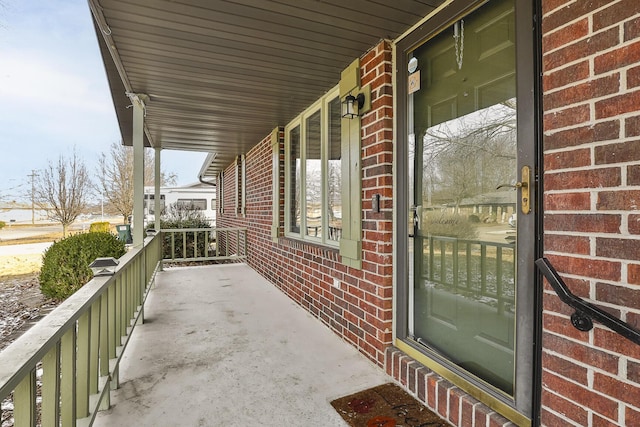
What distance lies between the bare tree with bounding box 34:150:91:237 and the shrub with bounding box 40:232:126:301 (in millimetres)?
8525

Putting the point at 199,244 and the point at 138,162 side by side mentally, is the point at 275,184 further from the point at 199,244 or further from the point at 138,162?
the point at 199,244

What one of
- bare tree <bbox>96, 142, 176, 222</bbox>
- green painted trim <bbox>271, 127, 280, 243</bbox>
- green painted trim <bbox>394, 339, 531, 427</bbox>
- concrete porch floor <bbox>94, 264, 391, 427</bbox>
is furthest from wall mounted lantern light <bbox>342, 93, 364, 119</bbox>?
bare tree <bbox>96, 142, 176, 222</bbox>

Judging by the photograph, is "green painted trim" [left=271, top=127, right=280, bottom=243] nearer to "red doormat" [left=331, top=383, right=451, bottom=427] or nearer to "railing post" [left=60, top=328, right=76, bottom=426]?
"red doormat" [left=331, top=383, right=451, bottom=427]

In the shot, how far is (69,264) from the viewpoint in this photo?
15.9 feet

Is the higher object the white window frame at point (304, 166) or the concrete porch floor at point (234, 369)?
the white window frame at point (304, 166)

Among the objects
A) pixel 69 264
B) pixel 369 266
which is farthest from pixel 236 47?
pixel 69 264

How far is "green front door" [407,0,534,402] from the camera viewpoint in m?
1.69

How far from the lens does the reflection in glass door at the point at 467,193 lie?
1715mm

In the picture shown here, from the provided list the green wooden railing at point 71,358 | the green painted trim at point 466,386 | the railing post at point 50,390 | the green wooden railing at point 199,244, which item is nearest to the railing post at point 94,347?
the green wooden railing at point 71,358

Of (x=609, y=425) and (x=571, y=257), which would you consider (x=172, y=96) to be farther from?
(x=609, y=425)

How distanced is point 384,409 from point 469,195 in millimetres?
1312

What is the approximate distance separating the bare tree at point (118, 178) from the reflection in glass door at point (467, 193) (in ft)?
50.3

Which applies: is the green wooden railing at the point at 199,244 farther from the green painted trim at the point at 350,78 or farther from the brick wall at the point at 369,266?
the green painted trim at the point at 350,78

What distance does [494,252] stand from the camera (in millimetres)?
1789
